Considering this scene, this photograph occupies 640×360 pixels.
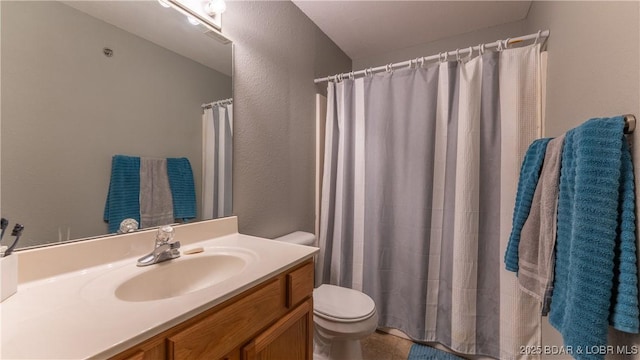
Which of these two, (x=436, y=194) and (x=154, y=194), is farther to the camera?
(x=436, y=194)

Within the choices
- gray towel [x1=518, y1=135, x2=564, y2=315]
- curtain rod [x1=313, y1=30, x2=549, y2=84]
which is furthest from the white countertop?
curtain rod [x1=313, y1=30, x2=549, y2=84]

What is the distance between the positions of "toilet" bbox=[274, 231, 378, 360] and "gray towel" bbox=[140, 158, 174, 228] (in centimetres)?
92

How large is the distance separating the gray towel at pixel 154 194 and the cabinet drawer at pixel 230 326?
0.57 meters

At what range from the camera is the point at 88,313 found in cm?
56

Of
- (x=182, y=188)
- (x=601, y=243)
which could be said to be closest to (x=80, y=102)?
(x=182, y=188)

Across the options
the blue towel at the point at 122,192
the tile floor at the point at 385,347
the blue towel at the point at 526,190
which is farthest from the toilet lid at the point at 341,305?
the blue towel at the point at 122,192

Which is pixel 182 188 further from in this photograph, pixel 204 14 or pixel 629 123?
pixel 629 123

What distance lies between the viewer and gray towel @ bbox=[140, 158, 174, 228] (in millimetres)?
980

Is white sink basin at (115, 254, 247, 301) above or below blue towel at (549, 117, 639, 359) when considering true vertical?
below

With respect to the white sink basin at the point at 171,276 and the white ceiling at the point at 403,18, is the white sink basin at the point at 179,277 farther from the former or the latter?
the white ceiling at the point at 403,18

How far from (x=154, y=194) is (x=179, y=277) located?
36cm

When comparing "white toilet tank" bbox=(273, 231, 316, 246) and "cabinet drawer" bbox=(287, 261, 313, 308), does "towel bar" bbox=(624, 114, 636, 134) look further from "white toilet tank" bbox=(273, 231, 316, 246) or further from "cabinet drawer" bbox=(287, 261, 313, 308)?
"white toilet tank" bbox=(273, 231, 316, 246)

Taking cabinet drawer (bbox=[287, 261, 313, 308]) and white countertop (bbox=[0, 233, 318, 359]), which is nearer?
white countertop (bbox=[0, 233, 318, 359])

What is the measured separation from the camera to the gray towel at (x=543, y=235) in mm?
880
